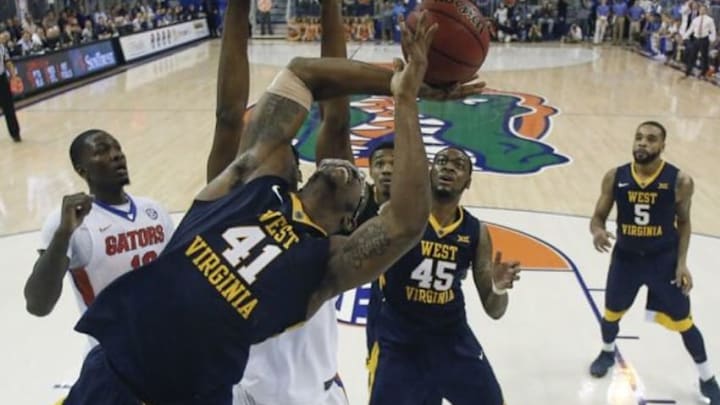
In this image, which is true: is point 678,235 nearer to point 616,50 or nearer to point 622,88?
point 622,88

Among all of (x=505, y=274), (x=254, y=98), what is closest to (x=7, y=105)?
(x=254, y=98)

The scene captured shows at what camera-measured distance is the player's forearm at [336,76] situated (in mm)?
2576

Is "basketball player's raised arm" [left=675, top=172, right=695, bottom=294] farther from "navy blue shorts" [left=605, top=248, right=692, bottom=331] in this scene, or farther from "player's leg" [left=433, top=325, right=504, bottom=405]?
"player's leg" [left=433, top=325, right=504, bottom=405]

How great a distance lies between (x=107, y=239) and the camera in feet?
10.7

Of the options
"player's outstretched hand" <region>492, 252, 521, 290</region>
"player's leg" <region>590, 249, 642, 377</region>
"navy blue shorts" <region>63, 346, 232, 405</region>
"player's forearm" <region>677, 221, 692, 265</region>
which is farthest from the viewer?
"player's leg" <region>590, 249, 642, 377</region>

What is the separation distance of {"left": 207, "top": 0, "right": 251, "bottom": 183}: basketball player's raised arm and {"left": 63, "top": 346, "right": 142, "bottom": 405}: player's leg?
1.01 m

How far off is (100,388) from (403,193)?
3.65 feet

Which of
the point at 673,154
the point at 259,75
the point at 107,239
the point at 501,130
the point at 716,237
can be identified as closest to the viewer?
the point at 107,239

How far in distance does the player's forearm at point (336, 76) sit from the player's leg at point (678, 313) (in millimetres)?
2856

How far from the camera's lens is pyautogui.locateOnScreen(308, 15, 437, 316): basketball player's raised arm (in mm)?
2098

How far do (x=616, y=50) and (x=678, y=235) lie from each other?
2174cm

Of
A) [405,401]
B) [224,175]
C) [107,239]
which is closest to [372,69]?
[224,175]

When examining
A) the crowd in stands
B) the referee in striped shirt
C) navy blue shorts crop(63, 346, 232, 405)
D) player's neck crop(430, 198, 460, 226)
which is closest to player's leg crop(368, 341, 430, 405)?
player's neck crop(430, 198, 460, 226)

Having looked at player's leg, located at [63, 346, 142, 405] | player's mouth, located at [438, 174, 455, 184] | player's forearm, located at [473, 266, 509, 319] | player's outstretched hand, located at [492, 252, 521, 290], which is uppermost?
player's mouth, located at [438, 174, 455, 184]
